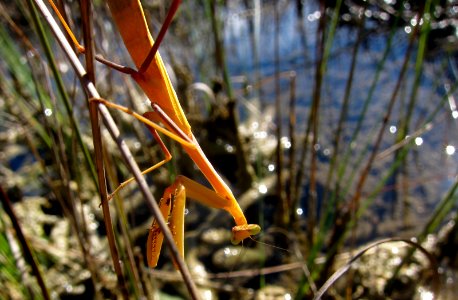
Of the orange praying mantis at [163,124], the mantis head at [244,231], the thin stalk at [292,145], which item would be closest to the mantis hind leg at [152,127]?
the orange praying mantis at [163,124]

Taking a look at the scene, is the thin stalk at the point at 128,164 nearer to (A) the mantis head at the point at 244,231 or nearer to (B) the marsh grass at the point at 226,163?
(B) the marsh grass at the point at 226,163

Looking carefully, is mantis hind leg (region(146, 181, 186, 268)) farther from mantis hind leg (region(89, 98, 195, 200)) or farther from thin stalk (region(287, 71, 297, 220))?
thin stalk (region(287, 71, 297, 220))

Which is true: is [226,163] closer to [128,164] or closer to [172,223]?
[172,223]

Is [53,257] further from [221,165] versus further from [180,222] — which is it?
[180,222]

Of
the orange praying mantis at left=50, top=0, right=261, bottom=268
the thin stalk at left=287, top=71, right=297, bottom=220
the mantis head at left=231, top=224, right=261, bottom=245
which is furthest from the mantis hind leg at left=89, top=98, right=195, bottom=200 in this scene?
the thin stalk at left=287, top=71, right=297, bottom=220

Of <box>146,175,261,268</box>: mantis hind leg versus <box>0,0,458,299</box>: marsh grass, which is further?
<box>0,0,458,299</box>: marsh grass
